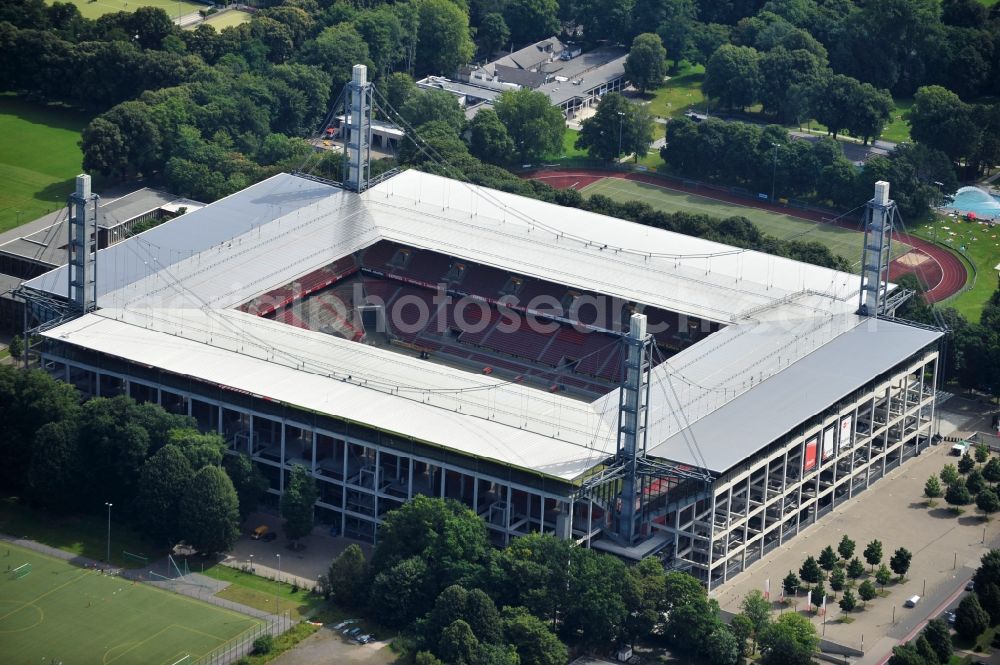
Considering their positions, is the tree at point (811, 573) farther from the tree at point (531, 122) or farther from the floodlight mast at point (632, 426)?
the tree at point (531, 122)

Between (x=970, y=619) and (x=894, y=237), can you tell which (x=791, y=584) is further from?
(x=894, y=237)

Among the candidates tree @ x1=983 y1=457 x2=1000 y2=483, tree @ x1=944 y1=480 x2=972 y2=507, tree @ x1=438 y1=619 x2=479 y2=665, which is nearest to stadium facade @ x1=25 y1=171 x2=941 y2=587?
tree @ x1=944 y1=480 x2=972 y2=507

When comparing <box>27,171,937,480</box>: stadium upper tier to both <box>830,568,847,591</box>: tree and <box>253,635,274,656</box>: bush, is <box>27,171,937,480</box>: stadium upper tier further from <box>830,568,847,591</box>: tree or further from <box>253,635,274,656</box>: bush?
<box>253,635,274,656</box>: bush

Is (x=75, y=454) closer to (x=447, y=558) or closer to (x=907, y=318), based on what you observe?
(x=447, y=558)

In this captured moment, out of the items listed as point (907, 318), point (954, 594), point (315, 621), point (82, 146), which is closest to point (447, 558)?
point (315, 621)

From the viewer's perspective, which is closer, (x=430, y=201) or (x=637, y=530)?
(x=637, y=530)
